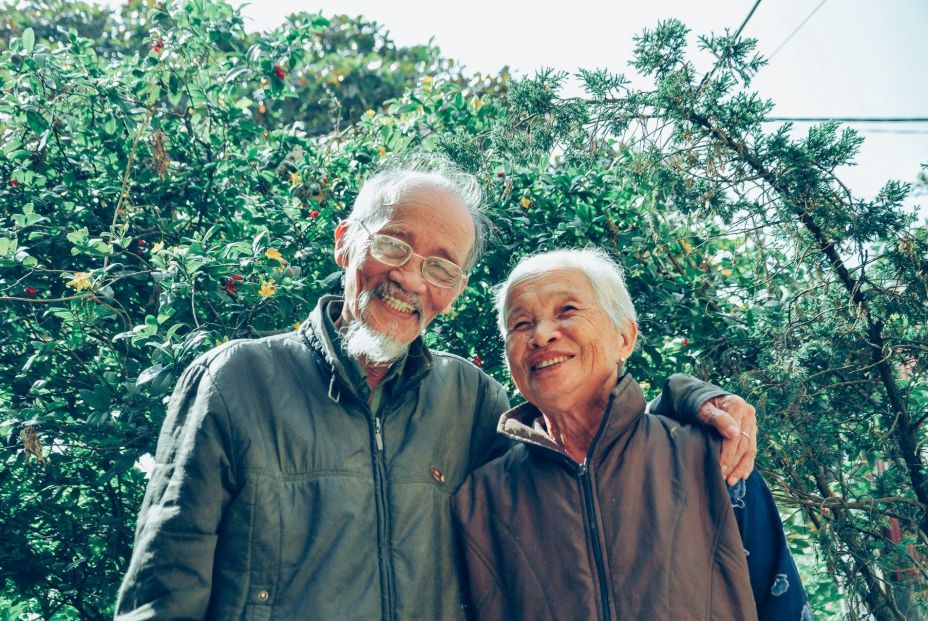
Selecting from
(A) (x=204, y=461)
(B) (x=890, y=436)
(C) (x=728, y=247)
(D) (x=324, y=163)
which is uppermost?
(D) (x=324, y=163)

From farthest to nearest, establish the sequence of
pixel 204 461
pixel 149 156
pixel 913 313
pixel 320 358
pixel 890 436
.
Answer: pixel 149 156 < pixel 890 436 < pixel 913 313 < pixel 320 358 < pixel 204 461

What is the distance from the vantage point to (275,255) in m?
2.94

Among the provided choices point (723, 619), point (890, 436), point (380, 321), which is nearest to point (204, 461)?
point (380, 321)

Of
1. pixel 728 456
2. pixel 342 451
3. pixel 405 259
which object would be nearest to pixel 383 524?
pixel 342 451

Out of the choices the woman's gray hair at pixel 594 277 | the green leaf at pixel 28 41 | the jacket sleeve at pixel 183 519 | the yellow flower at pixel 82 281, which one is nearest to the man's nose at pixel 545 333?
the woman's gray hair at pixel 594 277

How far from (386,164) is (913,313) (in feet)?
6.79

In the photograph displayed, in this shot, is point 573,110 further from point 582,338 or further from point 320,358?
point 320,358

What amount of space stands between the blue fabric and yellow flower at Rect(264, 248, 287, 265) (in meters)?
1.78

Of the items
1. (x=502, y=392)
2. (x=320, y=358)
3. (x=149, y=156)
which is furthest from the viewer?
(x=149, y=156)

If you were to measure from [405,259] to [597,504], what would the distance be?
31.6 inches

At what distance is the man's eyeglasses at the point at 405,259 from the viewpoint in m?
2.15

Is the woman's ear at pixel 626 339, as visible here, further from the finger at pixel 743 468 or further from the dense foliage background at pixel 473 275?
the dense foliage background at pixel 473 275

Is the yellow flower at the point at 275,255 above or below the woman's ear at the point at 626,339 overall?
above

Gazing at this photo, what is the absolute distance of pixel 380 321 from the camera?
2086 millimetres
